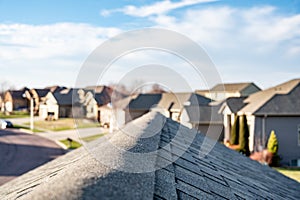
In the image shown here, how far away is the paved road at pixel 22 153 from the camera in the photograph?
18547mm

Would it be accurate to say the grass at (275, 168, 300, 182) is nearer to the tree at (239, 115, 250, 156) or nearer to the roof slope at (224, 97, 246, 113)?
the tree at (239, 115, 250, 156)

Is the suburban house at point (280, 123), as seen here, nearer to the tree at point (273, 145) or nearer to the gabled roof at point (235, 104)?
the tree at point (273, 145)

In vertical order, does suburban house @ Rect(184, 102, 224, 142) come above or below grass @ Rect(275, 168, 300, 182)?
above

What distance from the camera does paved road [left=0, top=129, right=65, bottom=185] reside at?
18.5 meters

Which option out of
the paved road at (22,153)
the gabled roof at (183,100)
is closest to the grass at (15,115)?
the paved road at (22,153)

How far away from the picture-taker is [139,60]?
11.5 ft

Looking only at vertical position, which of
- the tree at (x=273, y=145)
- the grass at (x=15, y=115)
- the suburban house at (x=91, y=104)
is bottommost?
the tree at (x=273, y=145)

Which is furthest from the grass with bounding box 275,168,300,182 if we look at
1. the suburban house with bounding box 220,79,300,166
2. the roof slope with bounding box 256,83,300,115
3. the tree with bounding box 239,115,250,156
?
the roof slope with bounding box 256,83,300,115

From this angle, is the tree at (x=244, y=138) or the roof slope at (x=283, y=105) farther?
the roof slope at (x=283, y=105)

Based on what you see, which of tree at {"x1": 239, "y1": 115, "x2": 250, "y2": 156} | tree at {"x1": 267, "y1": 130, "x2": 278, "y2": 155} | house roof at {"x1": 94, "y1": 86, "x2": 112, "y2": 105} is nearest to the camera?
house roof at {"x1": 94, "y1": 86, "x2": 112, "y2": 105}

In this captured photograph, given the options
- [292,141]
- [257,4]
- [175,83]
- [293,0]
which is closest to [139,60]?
[175,83]

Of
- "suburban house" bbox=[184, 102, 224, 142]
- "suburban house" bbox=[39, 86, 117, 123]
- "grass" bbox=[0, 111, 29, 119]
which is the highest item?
"suburban house" bbox=[39, 86, 117, 123]

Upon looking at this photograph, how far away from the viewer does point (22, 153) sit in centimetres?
2395

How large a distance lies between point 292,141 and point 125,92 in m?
24.1
